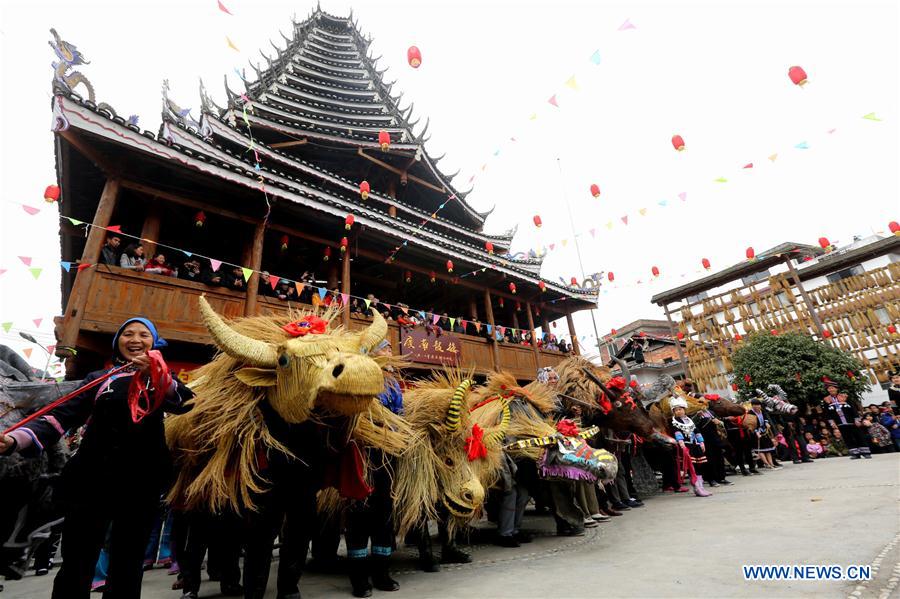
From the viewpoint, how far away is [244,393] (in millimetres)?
2596

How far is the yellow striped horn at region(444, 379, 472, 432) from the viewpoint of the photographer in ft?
10.8

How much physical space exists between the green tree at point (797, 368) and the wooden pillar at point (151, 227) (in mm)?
17281

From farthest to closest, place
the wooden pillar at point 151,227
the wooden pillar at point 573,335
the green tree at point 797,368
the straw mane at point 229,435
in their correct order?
the wooden pillar at point 573,335, the green tree at point 797,368, the wooden pillar at point 151,227, the straw mane at point 229,435

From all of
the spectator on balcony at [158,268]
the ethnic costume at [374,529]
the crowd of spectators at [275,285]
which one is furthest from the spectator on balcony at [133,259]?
the ethnic costume at [374,529]

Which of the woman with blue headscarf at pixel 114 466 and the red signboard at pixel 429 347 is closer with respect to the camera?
the woman with blue headscarf at pixel 114 466

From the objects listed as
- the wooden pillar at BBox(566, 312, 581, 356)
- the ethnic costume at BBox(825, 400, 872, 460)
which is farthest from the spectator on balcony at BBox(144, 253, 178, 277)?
the ethnic costume at BBox(825, 400, 872, 460)

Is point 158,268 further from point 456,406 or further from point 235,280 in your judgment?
point 456,406

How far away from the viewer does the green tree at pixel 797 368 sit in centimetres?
1316

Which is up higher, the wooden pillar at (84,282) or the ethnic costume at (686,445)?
the wooden pillar at (84,282)

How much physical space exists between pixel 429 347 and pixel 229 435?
7.56 m

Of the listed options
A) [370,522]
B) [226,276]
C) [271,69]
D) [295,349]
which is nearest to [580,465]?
[370,522]

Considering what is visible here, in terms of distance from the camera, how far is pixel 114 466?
2135 mm

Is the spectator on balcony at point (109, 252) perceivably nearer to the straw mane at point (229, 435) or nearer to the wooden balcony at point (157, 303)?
the wooden balcony at point (157, 303)

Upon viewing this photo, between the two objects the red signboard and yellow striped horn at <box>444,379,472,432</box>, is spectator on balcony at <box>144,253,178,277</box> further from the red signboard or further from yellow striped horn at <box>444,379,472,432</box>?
yellow striped horn at <box>444,379,472,432</box>
